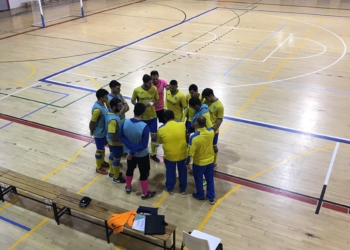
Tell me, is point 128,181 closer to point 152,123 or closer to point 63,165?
point 152,123

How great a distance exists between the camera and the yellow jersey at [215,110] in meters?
6.29

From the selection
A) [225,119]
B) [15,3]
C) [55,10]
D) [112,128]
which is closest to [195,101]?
[112,128]

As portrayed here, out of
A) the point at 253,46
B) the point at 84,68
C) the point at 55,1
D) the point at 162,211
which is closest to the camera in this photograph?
the point at 162,211

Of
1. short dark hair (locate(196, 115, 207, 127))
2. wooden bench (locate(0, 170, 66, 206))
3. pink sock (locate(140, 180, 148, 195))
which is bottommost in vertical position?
pink sock (locate(140, 180, 148, 195))

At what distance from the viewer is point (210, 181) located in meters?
6.01

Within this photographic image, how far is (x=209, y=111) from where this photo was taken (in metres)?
6.37

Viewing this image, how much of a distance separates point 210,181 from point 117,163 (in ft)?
5.85

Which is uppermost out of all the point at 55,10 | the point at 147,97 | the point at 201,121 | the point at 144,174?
the point at 201,121

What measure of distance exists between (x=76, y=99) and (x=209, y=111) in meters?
5.38

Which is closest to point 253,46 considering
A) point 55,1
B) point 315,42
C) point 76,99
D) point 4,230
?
point 315,42

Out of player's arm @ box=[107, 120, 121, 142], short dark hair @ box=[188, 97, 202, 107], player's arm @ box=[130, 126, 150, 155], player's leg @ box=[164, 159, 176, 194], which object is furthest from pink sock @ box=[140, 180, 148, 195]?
short dark hair @ box=[188, 97, 202, 107]

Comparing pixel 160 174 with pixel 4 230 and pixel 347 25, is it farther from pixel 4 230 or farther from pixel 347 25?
pixel 347 25

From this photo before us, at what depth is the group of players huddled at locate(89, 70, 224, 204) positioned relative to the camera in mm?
5598

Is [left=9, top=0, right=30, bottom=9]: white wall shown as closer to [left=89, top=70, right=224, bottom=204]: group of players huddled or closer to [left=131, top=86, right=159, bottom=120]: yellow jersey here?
[left=89, top=70, right=224, bottom=204]: group of players huddled
